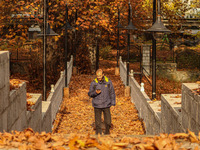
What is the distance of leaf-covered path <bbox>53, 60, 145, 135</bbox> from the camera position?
42.3 feet

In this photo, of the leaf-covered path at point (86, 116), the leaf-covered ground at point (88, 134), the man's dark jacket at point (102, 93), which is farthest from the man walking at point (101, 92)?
the leaf-covered path at point (86, 116)

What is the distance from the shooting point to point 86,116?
1491 centimetres

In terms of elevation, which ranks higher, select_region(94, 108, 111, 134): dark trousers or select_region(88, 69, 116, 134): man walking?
select_region(88, 69, 116, 134): man walking

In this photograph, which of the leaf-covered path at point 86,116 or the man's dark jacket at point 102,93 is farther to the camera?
the leaf-covered path at point 86,116

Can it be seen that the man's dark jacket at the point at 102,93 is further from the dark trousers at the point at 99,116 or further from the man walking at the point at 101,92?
the dark trousers at the point at 99,116

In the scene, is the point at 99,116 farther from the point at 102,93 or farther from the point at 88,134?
the point at 88,134

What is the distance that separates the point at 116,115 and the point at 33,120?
7.36 metres

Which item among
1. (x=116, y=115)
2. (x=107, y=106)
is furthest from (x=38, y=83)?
(x=107, y=106)

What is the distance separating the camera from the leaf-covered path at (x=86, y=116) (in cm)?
1290

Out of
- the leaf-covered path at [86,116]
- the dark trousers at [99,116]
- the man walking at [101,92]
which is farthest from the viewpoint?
the leaf-covered path at [86,116]

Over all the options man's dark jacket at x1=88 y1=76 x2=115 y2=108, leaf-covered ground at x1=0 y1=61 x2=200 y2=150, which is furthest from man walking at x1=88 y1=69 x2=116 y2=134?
leaf-covered ground at x1=0 y1=61 x2=200 y2=150

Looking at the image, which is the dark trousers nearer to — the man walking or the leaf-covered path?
the man walking

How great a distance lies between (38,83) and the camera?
23562 millimetres

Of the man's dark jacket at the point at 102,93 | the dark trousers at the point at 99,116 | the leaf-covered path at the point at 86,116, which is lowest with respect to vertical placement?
the leaf-covered path at the point at 86,116
